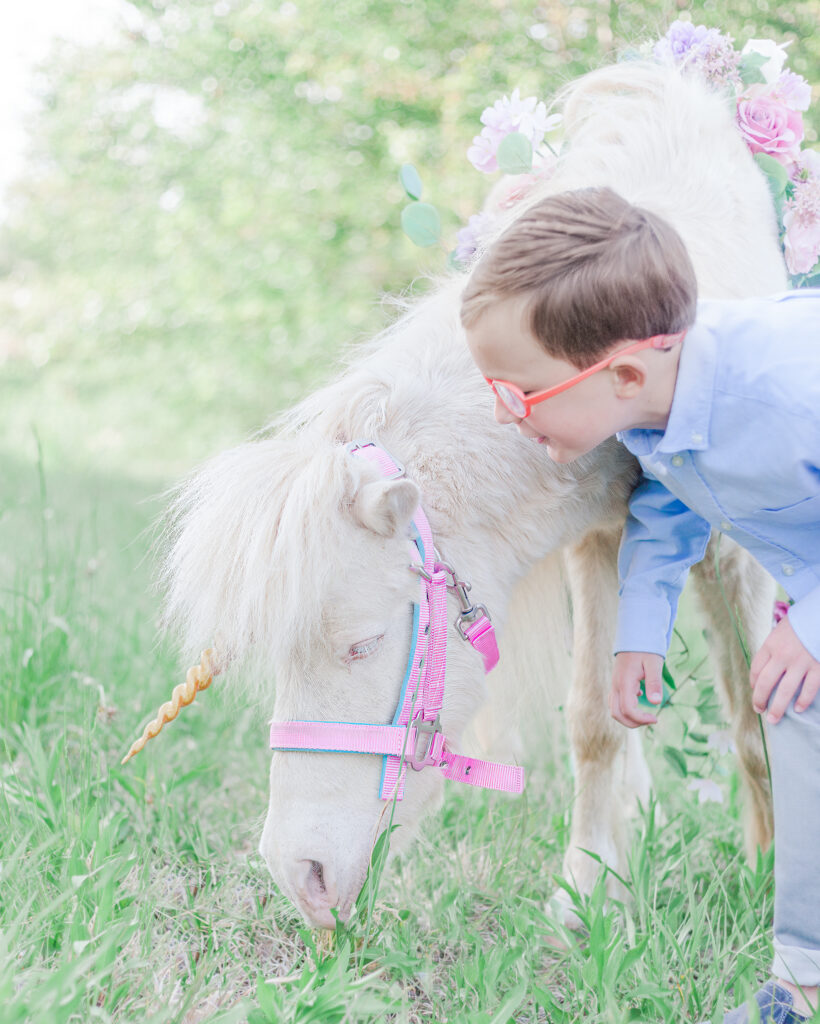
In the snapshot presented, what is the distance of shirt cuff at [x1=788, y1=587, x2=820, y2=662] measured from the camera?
1.50 meters

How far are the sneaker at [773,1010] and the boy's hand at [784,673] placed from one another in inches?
16.8

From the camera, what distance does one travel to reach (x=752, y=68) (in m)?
2.52

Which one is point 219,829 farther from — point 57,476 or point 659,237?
point 57,476

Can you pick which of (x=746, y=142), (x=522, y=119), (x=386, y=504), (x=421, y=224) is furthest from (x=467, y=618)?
(x=746, y=142)

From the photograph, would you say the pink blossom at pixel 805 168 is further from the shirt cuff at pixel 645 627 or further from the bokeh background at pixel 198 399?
the shirt cuff at pixel 645 627

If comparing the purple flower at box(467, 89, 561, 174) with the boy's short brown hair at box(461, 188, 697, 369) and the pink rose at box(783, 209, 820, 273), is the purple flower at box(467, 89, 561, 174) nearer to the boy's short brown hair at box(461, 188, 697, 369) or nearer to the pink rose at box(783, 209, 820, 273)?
the pink rose at box(783, 209, 820, 273)

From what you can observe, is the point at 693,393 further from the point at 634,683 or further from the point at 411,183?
the point at 411,183

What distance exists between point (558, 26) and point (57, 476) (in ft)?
14.5

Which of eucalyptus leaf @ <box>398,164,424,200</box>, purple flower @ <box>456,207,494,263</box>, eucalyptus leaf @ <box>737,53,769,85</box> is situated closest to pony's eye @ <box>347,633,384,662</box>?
purple flower @ <box>456,207,494,263</box>

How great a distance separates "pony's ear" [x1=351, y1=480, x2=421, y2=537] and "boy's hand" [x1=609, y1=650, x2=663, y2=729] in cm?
53

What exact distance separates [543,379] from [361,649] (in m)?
0.55

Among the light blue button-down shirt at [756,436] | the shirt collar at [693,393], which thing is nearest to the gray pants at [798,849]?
the light blue button-down shirt at [756,436]

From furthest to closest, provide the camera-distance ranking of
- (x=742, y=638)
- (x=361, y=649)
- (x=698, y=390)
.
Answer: (x=742, y=638)
(x=361, y=649)
(x=698, y=390)

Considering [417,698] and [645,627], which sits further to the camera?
[645,627]
